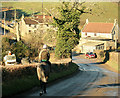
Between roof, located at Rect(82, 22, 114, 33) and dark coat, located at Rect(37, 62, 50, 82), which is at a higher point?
roof, located at Rect(82, 22, 114, 33)

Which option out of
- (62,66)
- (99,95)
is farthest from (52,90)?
(62,66)

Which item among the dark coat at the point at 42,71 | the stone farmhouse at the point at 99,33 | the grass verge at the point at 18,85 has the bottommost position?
the grass verge at the point at 18,85

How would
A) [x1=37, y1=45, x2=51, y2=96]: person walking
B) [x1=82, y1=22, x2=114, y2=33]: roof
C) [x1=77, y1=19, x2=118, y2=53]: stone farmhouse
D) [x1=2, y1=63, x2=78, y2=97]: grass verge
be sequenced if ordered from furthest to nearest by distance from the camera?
[x1=82, y1=22, x2=114, y2=33]: roof → [x1=77, y1=19, x2=118, y2=53]: stone farmhouse → [x1=37, y1=45, x2=51, y2=96]: person walking → [x1=2, y1=63, x2=78, y2=97]: grass verge

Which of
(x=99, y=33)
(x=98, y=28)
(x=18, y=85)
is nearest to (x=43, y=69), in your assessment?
(x=18, y=85)

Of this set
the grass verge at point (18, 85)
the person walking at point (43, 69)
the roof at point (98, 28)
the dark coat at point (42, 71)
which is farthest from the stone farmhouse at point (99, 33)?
the dark coat at point (42, 71)

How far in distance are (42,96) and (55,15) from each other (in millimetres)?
21174

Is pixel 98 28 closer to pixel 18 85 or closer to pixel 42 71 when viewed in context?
pixel 42 71

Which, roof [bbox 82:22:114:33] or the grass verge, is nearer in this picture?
the grass verge

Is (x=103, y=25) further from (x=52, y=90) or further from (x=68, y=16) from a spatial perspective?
(x=52, y=90)

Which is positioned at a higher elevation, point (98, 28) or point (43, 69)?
point (98, 28)

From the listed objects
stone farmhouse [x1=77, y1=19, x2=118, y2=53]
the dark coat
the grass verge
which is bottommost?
the grass verge

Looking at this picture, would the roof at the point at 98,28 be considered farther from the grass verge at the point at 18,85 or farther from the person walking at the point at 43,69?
the person walking at the point at 43,69

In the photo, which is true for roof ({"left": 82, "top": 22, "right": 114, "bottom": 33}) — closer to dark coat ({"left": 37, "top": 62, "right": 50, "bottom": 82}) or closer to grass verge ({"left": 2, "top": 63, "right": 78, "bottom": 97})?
grass verge ({"left": 2, "top": 63, "right": 78, "bottom": 97})

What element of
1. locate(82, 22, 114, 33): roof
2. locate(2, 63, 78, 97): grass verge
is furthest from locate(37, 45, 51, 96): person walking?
locate(82, 22, 114, 33): roof
